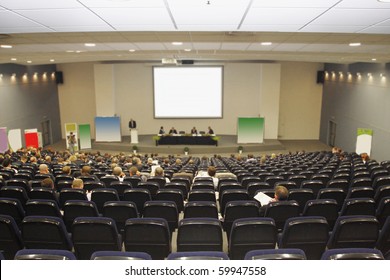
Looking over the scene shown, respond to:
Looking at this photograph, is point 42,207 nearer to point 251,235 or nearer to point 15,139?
point 251,235

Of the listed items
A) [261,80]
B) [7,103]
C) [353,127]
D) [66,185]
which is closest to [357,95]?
[353,127]

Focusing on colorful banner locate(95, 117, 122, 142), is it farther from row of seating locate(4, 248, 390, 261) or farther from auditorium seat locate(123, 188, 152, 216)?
row of seating locate(4, 248, 390, 261)

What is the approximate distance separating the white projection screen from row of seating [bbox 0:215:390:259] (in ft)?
59.2

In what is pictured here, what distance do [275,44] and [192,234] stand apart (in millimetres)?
6397

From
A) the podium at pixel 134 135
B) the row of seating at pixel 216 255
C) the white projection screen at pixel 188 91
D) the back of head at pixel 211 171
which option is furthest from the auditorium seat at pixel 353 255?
the white projection screen at pixel 188 91

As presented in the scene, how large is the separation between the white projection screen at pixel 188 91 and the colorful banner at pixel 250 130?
8.00 feet

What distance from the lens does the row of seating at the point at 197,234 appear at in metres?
3.89

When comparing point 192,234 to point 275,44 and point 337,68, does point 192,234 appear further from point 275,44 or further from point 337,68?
point 337,68

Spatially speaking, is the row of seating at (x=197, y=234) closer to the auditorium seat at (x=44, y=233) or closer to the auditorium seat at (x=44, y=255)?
the auditorium seat at (x=44, y=233)

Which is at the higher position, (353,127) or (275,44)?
(275,44)

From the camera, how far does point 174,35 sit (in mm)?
8172

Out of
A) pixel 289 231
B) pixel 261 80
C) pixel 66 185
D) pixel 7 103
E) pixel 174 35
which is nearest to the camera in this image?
pixel 289 231

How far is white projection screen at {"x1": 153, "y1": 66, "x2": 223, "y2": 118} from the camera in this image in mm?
21500

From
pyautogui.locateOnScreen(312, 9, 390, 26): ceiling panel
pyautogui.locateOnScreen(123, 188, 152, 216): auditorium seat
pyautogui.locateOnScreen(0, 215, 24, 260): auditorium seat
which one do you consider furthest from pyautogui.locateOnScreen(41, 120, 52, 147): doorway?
pyautogui.locateOnScreen(312, 9, 390, 26): ceiling panel
